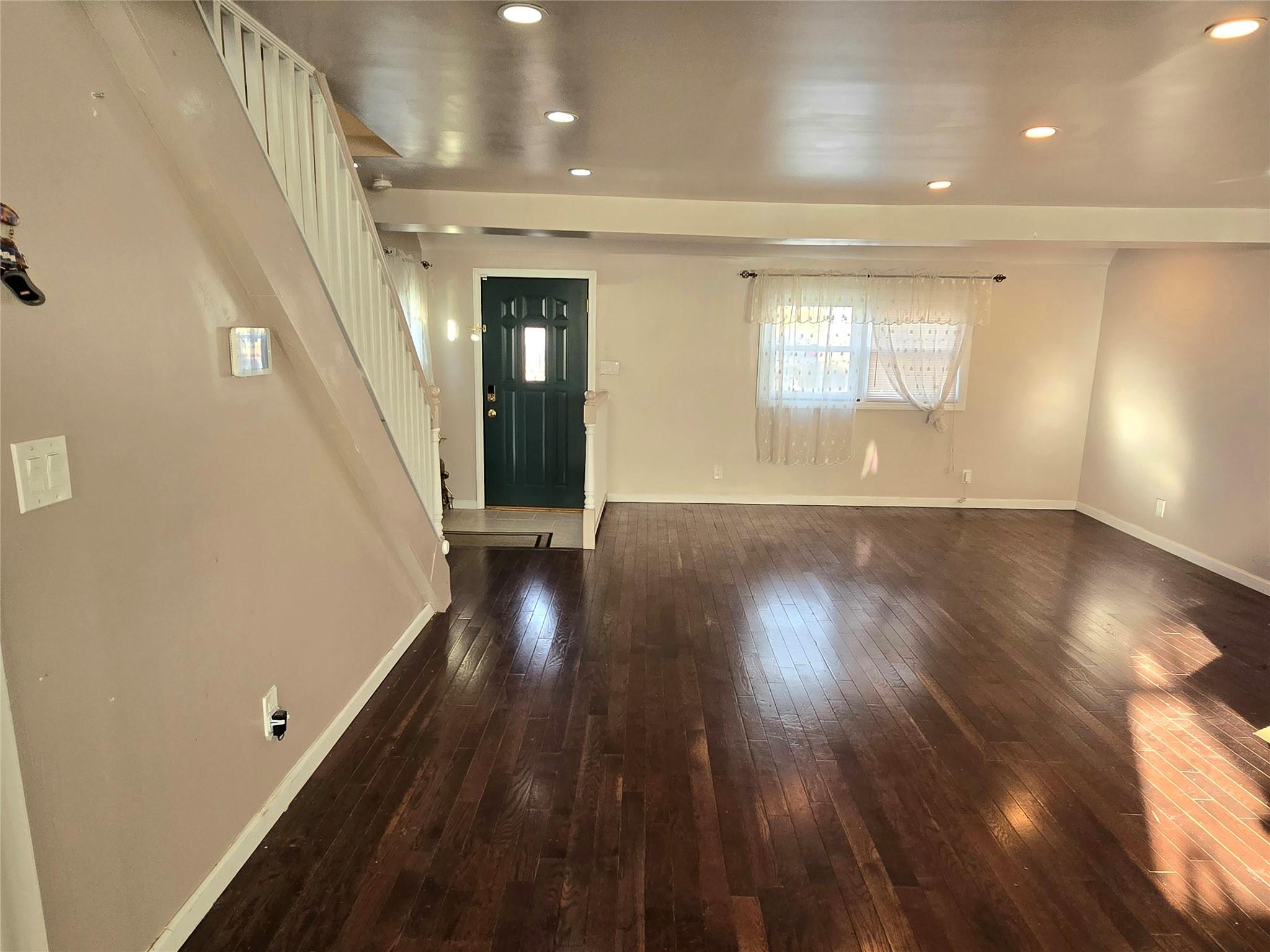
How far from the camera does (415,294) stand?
5535 mm

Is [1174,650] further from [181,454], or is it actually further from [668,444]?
[181,454]

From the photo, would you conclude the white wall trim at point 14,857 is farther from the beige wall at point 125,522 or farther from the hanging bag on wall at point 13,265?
→ the hanging bag on wall at point 13,265

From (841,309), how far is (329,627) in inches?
193

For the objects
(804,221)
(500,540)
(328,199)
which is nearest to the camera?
(328,199)

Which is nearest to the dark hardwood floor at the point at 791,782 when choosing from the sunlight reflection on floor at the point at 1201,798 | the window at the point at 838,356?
the sunlight reflection on floor at the point at 1201,798

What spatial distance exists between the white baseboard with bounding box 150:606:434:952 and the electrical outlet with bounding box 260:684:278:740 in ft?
0.67

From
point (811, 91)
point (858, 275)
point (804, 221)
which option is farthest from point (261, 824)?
point (858, 275)

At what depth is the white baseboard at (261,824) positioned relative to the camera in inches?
67.9

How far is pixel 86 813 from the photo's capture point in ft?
4.73

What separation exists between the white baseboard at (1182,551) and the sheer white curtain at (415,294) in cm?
551

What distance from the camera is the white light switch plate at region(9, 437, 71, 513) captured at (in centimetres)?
126

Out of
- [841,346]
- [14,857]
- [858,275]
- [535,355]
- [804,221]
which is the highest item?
[804,221]

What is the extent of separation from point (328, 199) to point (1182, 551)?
19.0 feet

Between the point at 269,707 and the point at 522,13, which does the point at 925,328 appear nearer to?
the point at 522,13
